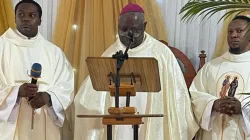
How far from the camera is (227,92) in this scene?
414cm

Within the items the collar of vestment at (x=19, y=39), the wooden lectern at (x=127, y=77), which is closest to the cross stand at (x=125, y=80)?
the wooden lectern at (x=127, y=77)

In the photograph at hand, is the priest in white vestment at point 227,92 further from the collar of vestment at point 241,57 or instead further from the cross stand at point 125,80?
the cross stand at point 125,80

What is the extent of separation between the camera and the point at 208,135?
4.20 meters

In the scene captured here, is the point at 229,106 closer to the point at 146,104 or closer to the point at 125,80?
the point at 146,104

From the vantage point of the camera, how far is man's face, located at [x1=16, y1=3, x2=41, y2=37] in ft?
14.2

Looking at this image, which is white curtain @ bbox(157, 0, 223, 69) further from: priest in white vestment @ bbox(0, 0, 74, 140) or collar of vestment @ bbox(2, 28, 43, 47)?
collar of vestment @ bbox(2, 28, 43, 47)

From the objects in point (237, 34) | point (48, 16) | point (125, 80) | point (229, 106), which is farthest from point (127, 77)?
point (48, 16)

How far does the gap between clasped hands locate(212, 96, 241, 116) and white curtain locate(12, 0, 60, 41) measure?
83.7 inches

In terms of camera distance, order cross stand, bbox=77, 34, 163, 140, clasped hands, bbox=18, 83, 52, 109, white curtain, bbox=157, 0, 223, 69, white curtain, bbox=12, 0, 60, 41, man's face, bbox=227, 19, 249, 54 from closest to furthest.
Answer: cross stand, bbox=77, 34, 163, 140 → clasped hands, bbox=18, 83, 52, 109 → man's face, bbox=227, 19, 249, 54 → white curtain, bbox=157, 0, 223, 69 → white curtain, bbox=12, 0, 60, 41

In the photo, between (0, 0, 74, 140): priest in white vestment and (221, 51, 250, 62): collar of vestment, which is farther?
(221, 51, 250, 62): collar of vestment

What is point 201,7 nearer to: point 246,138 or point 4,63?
point 246,138

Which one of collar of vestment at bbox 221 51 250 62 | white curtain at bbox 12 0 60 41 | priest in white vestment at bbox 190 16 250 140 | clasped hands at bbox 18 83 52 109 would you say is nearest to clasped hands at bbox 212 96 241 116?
priest in white vestment at bbox 190 16 250 140

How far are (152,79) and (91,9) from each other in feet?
6.43

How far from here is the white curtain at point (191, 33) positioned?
5234 mm
